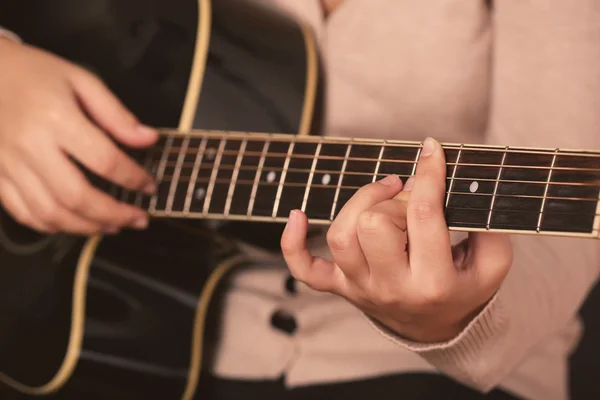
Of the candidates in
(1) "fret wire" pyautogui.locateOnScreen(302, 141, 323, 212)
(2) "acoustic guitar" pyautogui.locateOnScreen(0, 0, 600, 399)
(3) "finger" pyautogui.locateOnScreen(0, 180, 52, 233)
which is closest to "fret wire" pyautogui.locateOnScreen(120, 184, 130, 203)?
(2) "acoustic guitar" pyautogui.locateOnScreen(0, 0, 600, 399)

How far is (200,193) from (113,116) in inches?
6.6

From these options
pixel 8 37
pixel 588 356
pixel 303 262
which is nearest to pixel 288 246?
pixel 303 262

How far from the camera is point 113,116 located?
77 centimetres

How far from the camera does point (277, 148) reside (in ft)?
2.10

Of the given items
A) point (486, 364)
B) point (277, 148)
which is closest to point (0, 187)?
point (277, 148)

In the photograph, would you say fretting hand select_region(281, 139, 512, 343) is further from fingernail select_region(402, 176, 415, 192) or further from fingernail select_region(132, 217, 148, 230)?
fingernail select_region(132, 217, 148, 230)

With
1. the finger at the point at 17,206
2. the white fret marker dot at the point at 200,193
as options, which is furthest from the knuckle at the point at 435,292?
the finger at the point at 17,206

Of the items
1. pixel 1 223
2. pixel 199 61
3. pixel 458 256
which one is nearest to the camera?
pixel 458 256

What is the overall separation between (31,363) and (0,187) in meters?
0.26

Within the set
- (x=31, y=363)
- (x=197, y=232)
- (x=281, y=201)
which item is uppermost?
(x=281, y=201)

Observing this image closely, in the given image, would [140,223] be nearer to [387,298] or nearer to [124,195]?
[124,195]

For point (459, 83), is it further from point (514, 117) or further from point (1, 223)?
point (1, 223)

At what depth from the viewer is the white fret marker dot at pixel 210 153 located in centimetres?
71

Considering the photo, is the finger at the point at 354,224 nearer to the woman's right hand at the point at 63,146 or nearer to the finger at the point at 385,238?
the finger at the point at 385,238
